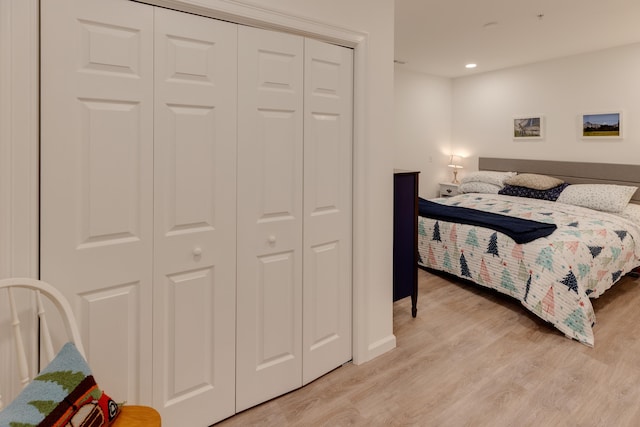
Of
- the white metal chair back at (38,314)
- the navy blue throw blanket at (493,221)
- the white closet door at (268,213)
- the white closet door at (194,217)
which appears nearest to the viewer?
the white metal chair back at (38,314)

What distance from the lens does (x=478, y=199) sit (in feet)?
15.1

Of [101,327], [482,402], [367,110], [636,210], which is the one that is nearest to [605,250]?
[636,210]

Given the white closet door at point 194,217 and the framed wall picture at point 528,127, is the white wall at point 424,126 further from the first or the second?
the white closet door at point 194,217

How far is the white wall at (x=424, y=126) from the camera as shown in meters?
5.71

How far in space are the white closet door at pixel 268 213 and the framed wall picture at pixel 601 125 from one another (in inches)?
169

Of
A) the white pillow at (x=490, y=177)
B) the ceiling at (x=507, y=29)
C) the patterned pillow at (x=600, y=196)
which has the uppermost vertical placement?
the ceiling at (x=507, y=29)

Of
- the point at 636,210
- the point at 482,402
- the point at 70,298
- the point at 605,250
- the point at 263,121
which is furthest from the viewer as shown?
the point at 636,210

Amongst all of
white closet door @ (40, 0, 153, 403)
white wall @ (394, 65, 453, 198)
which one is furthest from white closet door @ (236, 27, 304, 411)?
white wall @ (394, 65, 453, 198)

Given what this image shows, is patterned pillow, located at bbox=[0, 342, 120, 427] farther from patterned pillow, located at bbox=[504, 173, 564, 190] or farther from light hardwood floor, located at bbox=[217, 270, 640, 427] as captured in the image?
patterned pillow, located at bbox=[504, 173, 564, 190]

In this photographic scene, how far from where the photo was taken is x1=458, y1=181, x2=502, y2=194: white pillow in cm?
518

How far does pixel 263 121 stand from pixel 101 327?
109 centimetres

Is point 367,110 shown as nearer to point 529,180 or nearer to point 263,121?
point 263,121

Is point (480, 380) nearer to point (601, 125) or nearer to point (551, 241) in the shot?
point (551, 241)

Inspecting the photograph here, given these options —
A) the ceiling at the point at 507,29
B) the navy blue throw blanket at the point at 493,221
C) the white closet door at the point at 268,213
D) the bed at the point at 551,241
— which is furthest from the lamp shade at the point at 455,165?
the white closet door at the point at 268,213
